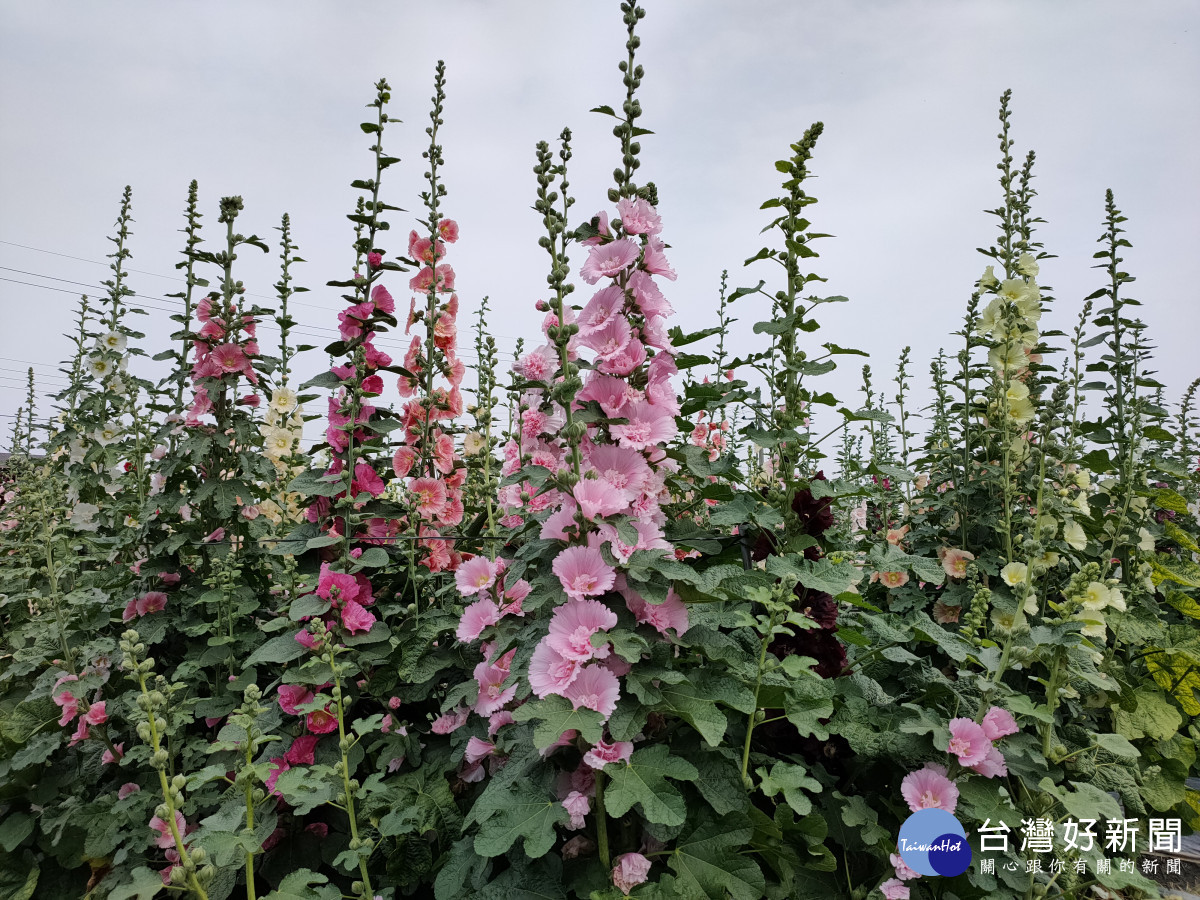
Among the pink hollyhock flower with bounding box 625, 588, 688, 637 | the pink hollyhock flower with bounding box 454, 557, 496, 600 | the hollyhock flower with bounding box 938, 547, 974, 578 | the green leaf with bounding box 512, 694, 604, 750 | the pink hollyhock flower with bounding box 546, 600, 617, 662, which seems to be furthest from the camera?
the hollyhock flower with bounding box 938, 547, 974, 578

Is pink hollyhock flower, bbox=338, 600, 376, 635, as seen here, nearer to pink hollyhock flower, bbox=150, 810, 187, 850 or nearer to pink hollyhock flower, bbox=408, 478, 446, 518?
pink hollyhock flower, bbox=408, 478, 446, 518

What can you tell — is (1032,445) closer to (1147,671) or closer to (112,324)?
(1147,671)

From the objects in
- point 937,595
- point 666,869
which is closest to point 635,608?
point 666,869

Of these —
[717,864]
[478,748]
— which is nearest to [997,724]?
[717,864]

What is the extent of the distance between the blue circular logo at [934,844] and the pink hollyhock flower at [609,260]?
147cm

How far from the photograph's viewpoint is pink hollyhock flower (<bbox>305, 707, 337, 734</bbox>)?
6.44ft

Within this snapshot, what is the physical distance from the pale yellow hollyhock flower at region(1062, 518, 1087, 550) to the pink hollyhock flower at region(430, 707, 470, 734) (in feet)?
7.31

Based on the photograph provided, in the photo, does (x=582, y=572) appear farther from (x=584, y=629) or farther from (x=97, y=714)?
(x=97, y=714)

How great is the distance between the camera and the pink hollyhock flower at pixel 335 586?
1.98m

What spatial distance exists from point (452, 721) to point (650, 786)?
0.89m

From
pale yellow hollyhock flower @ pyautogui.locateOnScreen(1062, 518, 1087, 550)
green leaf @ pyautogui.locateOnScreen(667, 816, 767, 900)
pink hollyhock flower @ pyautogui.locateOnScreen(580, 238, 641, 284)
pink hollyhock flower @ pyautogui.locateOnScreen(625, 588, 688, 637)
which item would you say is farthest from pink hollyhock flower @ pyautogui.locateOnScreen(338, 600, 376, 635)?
pale yellow hollyhock flower @ pyautogui.locateOnScreen(1062, 518, 1087, 550)

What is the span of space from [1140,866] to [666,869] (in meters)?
2.38

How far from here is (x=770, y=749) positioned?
1877 mm

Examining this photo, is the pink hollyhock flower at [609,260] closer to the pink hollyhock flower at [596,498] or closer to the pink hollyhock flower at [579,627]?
the pink hollyhock flower at [596,498]
